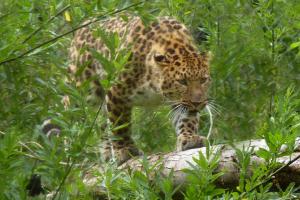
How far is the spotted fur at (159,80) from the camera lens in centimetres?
830

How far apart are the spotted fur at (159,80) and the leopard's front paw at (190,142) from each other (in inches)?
2.1

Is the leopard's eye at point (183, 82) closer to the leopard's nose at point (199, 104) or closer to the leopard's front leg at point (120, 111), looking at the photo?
the leopard's nose at point (199, 104)

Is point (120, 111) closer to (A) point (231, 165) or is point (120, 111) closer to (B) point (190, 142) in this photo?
(B) point (190, 142)

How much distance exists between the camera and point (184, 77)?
332 inches

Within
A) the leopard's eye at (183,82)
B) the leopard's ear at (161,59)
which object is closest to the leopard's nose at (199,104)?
the leopard's eye at (183,82)

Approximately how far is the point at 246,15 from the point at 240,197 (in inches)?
161

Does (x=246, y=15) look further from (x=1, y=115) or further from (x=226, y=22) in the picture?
(x=1, y=115)

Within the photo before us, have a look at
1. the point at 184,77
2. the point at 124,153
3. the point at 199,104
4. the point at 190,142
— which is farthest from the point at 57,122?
the point at 184,77

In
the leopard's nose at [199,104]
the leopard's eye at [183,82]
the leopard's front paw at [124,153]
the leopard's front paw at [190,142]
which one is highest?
the leopard's eye at [183,82]

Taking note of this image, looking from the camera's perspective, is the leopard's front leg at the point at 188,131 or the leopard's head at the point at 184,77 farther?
the leopard's head at the point at 184,77

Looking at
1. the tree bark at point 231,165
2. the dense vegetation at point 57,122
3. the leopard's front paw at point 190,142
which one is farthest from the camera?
the leopard's front paw at point 190,142

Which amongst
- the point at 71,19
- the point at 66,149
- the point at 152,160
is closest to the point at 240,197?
the point at 66,149

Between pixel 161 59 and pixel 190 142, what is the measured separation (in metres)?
1.00

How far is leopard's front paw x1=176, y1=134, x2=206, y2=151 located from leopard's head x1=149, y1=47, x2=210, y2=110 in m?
0.36
